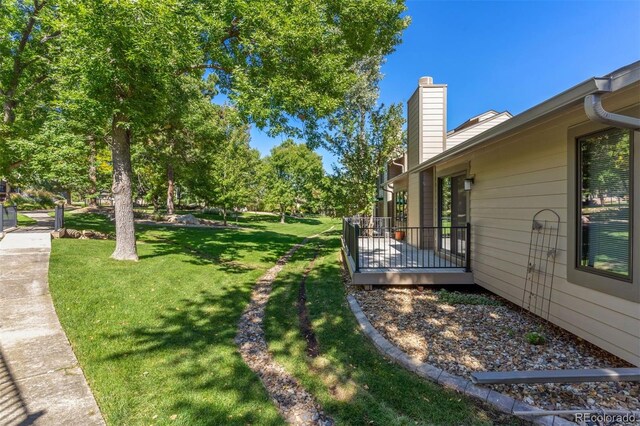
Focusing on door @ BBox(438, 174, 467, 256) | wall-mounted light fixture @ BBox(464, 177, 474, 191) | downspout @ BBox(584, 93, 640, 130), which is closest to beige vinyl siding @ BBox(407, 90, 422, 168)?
door @ BBox(438, 174, 467, 256)

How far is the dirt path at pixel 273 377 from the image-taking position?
109 inches

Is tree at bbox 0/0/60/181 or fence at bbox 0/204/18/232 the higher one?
tree at bbox 0/0/60/181

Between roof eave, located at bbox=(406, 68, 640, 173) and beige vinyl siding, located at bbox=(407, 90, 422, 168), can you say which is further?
beige vinyl siding, located at bbox=(407, 90, 422, 168)

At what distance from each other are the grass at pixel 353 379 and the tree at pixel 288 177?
23.5 meters

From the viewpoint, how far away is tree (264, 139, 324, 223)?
30102 mm

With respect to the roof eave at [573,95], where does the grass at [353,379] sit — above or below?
below

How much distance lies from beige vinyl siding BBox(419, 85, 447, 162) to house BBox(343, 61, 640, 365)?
2.33 meters

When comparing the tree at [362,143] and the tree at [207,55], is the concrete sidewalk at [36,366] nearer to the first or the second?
the tree at [207,55]

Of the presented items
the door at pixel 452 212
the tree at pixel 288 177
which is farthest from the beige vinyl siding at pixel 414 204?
the tree at pixel 288 177

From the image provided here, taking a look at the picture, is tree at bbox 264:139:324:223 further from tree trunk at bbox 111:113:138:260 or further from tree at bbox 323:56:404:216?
tree trunk at bbox 111:113:138:260

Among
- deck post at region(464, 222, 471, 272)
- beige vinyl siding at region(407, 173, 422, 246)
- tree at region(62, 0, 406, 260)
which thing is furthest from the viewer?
beige vinyl siding at region(407, 173, 422, 246)

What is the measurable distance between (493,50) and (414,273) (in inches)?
469

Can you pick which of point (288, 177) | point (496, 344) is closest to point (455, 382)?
point (496, 344)

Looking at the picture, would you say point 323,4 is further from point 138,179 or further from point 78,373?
point 138,179
